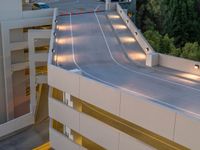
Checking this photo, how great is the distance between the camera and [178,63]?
2828 cm

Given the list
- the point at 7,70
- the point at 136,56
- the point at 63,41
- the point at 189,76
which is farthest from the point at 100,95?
the point at 7,70

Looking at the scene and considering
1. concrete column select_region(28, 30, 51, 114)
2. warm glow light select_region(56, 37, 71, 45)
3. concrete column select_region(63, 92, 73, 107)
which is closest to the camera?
concrete column select_region(63, 92, 73, 107)

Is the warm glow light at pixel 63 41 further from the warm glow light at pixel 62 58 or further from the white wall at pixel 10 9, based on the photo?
the white wall at pixel 10 9

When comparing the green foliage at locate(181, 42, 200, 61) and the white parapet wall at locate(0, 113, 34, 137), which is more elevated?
the green foliage at locate(181, 42, 200, 61)

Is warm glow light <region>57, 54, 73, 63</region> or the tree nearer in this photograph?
warm glow light <region>57, 54, 73, 63</region>

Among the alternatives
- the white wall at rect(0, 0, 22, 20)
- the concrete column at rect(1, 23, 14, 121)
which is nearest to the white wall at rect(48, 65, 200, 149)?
the concrete column at rect(1, 23, 14, 121)

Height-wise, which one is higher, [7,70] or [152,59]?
[152,59]

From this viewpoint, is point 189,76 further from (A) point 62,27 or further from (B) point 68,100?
(A) point 62,27

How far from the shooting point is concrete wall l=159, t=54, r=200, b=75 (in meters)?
27.2

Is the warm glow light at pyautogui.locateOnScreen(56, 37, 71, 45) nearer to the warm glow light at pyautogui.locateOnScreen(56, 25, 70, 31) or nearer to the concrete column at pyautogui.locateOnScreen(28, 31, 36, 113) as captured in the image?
the warm glow light at pyautogui.locateOnScreen(56, 25, 70, 31)

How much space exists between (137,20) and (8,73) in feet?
112

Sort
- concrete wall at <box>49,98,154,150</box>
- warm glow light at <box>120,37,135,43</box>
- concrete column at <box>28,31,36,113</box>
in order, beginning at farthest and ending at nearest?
concrete column at <box>28,31,36,113</box>, warm glow light at <box>120,37,135,43</box>, concrete wall at <box>49,98,154,150</box>

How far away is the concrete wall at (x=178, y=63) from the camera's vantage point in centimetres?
2719

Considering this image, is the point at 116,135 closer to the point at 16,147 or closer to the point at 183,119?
the point at 183,119
